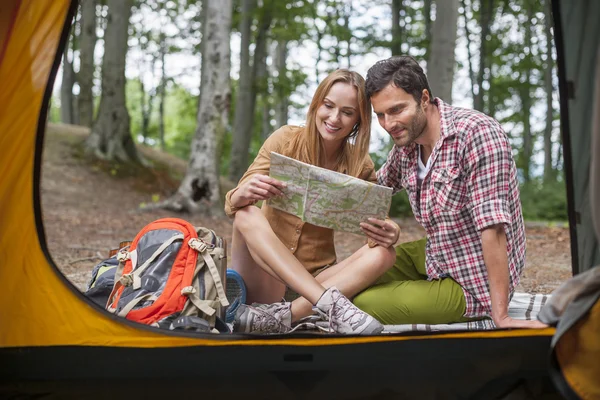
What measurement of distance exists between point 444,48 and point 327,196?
5.14 metres

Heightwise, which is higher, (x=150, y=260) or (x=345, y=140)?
(x=345, y=140)

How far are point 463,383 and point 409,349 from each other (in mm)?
209

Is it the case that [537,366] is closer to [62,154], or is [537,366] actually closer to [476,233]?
[476,233]

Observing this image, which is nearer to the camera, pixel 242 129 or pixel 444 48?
pixel 444 48

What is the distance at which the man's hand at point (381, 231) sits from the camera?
2.51m

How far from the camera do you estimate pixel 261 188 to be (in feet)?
8.25

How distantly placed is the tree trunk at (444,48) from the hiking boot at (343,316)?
5055 mm

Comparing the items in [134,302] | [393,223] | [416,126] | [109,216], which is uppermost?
[416,126]

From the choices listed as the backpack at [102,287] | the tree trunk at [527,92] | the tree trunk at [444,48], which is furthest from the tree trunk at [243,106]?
the backpack at [102,287]

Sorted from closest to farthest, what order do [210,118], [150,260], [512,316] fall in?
[150,260] → [512,316] → [210,118]

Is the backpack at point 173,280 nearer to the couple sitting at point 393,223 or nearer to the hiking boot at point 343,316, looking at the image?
the couple sitting at point 393,223

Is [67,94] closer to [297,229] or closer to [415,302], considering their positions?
[297,229]

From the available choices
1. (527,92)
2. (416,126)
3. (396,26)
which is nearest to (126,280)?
(416,126)

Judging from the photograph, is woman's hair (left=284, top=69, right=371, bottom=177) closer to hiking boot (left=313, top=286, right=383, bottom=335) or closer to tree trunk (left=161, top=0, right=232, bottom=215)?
hiking boot (left=313, top=286, right=383, bottom=335)
